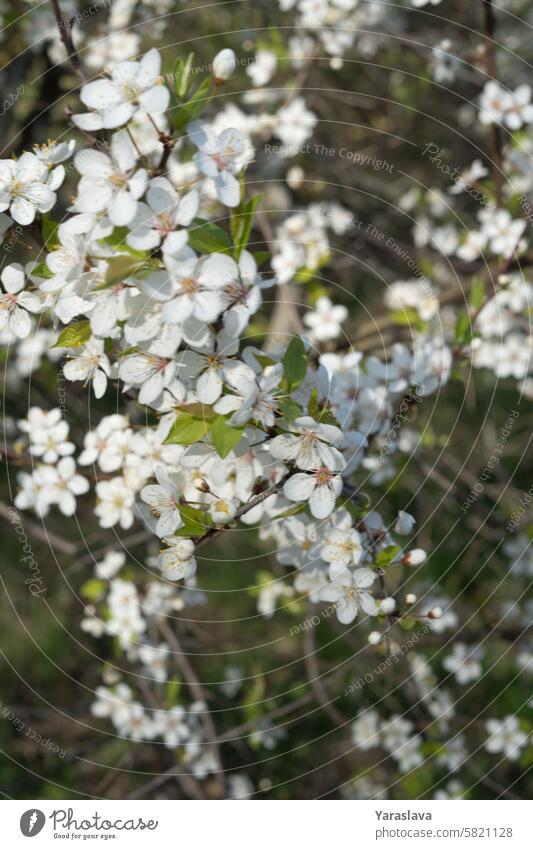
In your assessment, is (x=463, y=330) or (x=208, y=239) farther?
(x=463, y=330)

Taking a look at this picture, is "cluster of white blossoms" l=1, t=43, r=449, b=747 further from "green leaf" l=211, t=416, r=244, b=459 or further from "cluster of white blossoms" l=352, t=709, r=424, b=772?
"cluster of white blossoms" l=352, t=709, r=424, b=772

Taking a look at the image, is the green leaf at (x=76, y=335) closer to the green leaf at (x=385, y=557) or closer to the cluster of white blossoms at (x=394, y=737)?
the green leaf at (x=385, y=557)

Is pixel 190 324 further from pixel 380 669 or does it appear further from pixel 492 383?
pixel 492 383

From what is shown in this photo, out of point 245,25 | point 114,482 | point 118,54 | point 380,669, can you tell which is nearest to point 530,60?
point 245,25

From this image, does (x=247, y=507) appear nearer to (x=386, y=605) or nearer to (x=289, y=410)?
(x=289, y=410)
